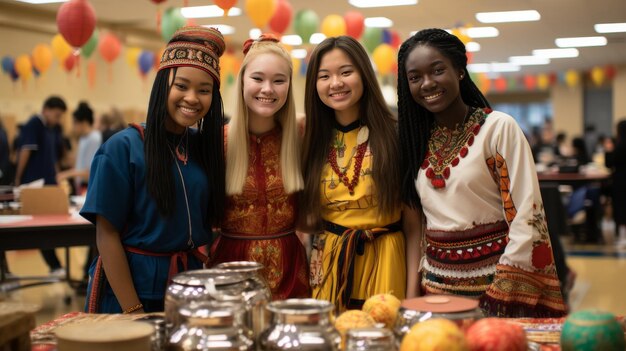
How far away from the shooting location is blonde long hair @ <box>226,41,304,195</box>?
254cm

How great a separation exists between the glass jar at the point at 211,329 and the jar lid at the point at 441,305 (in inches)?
13.8

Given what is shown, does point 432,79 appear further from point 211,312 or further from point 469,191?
point 211,312

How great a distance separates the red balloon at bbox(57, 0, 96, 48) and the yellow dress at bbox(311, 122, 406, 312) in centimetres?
527

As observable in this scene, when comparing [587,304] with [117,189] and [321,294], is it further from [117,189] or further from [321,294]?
[117,189]

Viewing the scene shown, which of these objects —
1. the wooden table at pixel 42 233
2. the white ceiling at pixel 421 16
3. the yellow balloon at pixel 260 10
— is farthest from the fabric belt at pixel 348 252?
the white ceiling at pixel 421 16

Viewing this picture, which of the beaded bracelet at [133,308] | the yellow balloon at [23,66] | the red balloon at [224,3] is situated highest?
the yellow balloon at [23,66]

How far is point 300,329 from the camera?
1.29 m

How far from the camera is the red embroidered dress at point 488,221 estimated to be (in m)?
2.07

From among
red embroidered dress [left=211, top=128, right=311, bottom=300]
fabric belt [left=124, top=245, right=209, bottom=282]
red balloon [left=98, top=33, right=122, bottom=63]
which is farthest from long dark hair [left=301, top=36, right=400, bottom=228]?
red balloon [left=98, top=33, right=122, bottom=63]

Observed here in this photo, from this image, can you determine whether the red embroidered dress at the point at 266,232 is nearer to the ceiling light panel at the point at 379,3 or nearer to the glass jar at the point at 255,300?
the glass jar at the point at 255,300

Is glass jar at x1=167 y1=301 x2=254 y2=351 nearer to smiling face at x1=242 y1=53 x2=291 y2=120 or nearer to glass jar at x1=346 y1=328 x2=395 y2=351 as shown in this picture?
glass jar at x1=346 y1=328 x2=395 y2=351

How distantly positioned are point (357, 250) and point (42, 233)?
2595mm

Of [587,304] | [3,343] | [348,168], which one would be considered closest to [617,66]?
[587,304]

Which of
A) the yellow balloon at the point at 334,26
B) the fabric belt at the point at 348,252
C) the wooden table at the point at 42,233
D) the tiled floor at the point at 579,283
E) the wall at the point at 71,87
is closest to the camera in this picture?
the fabric belt at the point at 348,252
